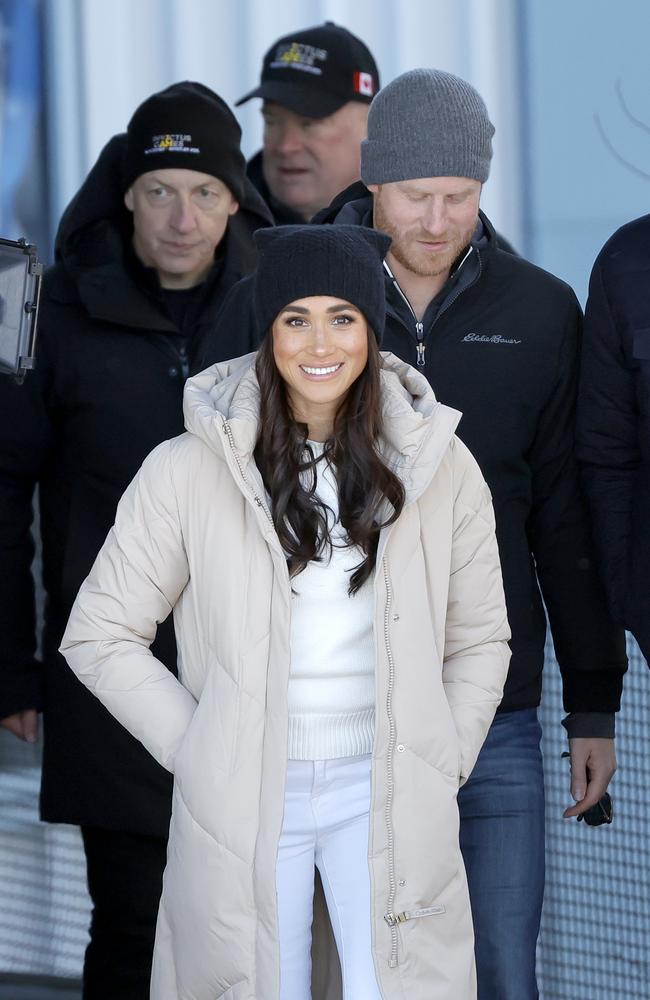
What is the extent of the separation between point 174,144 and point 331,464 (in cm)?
103

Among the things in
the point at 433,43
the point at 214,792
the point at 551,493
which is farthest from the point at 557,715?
the point at 433,43

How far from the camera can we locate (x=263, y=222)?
3303 mm

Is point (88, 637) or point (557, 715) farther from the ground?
point (88, 637)

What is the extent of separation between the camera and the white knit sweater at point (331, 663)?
222 centimetres

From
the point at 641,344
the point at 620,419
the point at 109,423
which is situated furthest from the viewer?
the point at 109,423

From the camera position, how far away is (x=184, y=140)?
3.11 metres

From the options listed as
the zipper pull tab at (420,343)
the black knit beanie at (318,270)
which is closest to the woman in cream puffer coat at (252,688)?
the black knit beanie at (318,270)

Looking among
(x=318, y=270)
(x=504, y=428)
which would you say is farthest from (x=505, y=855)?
(x=318, y=270)

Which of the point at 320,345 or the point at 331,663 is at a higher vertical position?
the point at 320,345

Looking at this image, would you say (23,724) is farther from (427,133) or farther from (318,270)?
(427,133)

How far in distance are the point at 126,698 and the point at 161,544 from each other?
22 centimetres

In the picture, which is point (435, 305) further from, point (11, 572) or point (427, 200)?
point (11, 572)

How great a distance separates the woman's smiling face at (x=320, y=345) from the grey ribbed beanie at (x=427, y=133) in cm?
38

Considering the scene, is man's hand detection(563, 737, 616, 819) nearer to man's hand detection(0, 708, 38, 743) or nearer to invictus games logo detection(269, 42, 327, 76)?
man's hand detection(0, 708, 38, 743)
